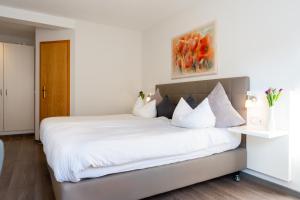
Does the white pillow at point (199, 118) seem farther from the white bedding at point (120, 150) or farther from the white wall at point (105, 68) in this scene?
the white wall at point (105, 68)

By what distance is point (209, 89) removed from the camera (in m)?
2.79

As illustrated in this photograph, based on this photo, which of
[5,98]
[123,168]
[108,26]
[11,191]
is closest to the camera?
[123,168]

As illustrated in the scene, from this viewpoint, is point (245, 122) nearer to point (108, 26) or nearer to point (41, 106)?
point (108, 26)

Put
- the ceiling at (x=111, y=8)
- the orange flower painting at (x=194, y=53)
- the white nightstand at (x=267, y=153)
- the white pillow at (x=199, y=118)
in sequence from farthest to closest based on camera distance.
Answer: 1. the ceiling at (x=111, y=8)
2. the orange flower painting at (x=194, y=53)
3. the white pillow at (x=199, y=118)
4. the white nightstand at (x=267, y=153)

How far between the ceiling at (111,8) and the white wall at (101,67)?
36 centimetres

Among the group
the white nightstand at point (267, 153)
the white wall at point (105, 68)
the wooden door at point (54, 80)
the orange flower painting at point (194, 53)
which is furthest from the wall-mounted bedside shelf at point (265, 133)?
the wooden door at point (54, 80)

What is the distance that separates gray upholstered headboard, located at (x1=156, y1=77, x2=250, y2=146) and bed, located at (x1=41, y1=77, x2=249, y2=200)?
12mm

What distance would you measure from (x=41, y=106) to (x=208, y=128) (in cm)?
360

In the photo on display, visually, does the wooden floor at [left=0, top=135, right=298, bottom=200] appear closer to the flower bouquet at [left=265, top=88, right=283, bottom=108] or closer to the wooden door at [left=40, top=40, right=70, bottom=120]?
the flower bouquet at [left=265, top=88, right=283, bottom=108]

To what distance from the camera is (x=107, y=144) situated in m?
1.56

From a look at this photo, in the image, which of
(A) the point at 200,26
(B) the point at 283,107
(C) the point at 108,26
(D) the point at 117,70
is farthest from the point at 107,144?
(C) the point at 108,26

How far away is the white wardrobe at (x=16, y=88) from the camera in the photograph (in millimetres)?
4688

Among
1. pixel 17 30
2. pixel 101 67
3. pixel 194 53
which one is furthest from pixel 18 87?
pixel 194 53

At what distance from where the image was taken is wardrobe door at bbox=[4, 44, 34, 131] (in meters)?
4.72
